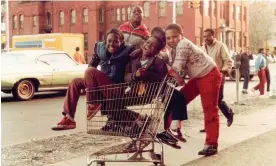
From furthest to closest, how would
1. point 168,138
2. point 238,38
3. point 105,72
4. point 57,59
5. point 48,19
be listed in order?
point 48,19
point 238,38
point 57,59
point 168,138
point 105,72

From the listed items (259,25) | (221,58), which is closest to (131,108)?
(221,58)

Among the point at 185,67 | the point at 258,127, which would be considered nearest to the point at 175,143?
the point at 185,67

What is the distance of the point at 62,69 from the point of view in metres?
15.7

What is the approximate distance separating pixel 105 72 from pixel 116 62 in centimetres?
20

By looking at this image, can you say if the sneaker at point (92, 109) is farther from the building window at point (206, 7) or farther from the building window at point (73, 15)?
the building window at point (73, 15)

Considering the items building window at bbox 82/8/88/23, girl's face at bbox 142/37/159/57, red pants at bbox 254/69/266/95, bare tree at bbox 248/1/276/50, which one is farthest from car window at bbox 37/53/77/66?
bare tree at bbox 248/1/276/50

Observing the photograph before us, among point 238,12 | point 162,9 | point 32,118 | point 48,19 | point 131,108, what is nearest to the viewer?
point 131,108

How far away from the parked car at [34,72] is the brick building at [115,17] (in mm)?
34109

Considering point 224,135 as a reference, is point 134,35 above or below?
above

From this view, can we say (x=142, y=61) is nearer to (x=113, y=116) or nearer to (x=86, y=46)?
(x=113, y=116)

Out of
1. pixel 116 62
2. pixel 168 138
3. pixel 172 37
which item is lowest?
pixel 168 138

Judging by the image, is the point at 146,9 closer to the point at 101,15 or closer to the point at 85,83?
the point at 101,15

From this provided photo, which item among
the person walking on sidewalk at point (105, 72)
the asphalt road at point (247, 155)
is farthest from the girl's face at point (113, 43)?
the asphalt road at point (247, 155)

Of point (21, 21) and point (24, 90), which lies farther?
point (21, 21)
